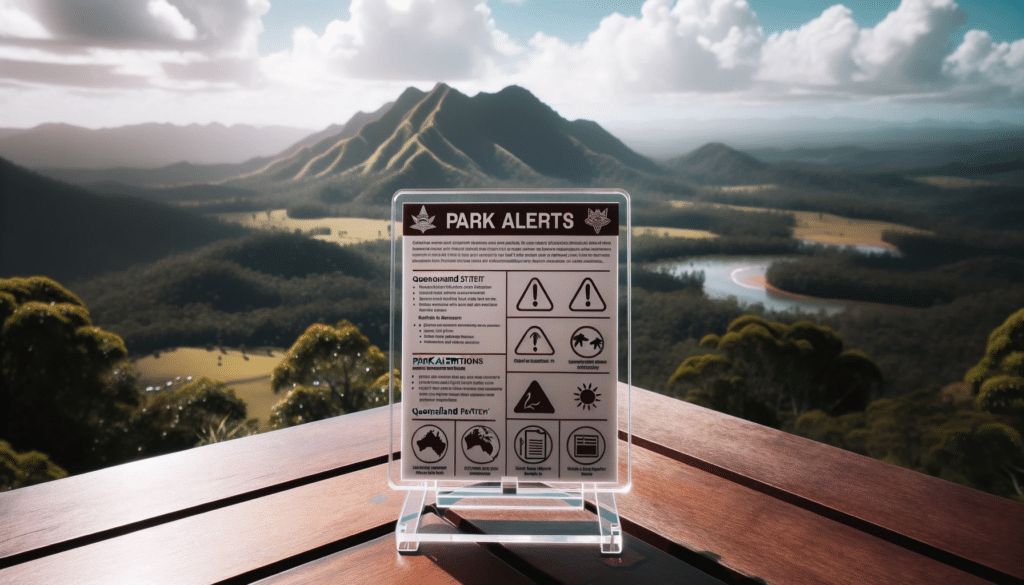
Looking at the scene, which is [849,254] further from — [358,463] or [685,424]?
[358,463]

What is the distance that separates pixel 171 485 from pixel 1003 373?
4.76 metres

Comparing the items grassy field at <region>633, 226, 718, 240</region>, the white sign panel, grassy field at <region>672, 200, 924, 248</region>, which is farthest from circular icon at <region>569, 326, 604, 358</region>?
grassy field at <region>672, 200, 924, 248</region>

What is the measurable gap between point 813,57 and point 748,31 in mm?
588

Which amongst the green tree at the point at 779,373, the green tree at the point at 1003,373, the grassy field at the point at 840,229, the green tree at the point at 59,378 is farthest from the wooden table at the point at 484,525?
the grassy field at the point at 840,229

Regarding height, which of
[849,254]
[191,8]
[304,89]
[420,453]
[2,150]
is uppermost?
[191,8]

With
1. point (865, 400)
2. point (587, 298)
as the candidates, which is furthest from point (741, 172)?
point (587, 298)

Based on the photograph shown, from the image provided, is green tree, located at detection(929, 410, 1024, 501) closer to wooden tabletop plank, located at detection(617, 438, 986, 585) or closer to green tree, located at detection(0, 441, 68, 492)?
wooden tabletop plank, located at detection(617, 438, 986, 585)

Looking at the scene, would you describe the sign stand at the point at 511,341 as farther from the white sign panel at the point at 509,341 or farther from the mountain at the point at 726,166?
the mountain at the point at 726,166

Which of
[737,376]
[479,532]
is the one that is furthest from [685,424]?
[737,376]

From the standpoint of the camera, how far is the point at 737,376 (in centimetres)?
482

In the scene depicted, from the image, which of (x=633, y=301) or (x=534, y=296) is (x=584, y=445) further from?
(x=633, y=301)

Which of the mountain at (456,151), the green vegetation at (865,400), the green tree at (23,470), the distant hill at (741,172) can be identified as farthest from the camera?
the mountain at (456,151)

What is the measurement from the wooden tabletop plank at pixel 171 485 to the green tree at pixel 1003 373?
4.29 metres

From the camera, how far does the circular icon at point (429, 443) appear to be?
692 mm
